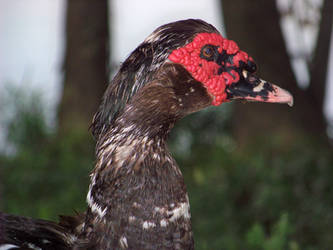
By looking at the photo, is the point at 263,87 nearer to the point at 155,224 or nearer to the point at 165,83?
the point at 165,83

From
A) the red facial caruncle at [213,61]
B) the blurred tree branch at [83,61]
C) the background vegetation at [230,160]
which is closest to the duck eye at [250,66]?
the red facial caruncle at [213,61]

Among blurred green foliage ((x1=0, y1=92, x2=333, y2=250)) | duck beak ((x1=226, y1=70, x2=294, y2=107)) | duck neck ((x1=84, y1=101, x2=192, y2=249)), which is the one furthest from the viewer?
blurred green foliage ((x1=0, y1=92, x2=333, y2=250))

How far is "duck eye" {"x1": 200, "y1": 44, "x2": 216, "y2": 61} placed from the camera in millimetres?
2135

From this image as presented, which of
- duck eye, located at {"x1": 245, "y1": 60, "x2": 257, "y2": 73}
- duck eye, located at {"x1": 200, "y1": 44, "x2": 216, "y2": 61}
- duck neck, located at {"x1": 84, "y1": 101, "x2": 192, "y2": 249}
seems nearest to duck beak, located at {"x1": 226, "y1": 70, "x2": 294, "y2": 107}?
duck eye, located at {"x1": 245, "y1": 60, "x2": 257, "y2": 73}

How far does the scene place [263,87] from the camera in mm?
2260

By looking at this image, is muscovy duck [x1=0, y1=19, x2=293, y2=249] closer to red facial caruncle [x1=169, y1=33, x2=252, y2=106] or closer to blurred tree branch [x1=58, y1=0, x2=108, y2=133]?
red facial caruncle [x1=169, y1=33, x2=252, y2=106]

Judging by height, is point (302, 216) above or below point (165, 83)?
below

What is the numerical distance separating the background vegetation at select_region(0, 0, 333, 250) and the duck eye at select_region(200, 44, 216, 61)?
1418mm

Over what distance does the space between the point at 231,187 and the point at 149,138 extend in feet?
11.3

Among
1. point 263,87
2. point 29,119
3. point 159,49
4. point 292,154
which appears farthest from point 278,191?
point 29,119

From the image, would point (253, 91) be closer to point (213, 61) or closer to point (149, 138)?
point (213, 61)

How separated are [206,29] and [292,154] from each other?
12.2 feet

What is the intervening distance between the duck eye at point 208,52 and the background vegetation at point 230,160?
1.42 meters

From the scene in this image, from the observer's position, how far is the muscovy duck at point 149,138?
6.84 feet
